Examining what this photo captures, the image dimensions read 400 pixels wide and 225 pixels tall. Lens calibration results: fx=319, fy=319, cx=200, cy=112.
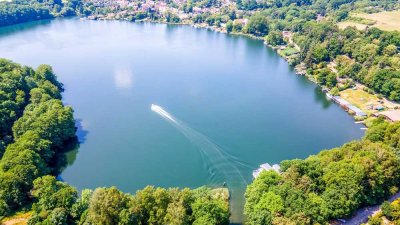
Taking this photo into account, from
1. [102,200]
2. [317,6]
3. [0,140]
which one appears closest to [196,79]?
[0,140]

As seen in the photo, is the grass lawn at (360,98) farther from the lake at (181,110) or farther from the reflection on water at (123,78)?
the reflection on water at (123,78)

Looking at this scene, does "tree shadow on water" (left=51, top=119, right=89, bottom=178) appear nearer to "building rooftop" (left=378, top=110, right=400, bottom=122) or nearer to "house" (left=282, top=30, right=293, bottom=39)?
"building rooftop" (left=378, top=110, right=400, bottom=122)

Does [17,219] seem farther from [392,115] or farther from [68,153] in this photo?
[392,115]

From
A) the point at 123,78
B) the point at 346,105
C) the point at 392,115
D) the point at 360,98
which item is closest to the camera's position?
the point at 392,115

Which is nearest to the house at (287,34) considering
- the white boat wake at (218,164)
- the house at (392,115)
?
the house at (392,115)

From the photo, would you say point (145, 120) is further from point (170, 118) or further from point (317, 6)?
point (317, 6)

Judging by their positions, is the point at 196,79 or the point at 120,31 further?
the point at 120,31

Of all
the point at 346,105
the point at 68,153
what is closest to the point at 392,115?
the point at 346,105
